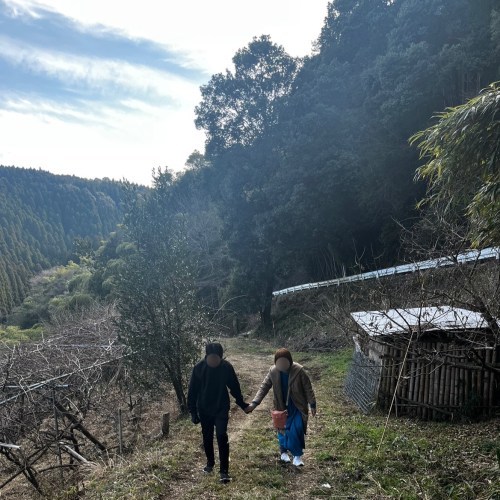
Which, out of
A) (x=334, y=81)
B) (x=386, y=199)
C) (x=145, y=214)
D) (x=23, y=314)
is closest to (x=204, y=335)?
(x=145, y=214)

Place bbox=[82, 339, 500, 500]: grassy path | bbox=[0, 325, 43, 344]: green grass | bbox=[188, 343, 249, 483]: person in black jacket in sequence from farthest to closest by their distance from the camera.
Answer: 1. bbox=[0, 325, 43, 344]: green grass
2. bbox=[188, 343, 249, 483]: person in black jacket
3. bbox=[82, 339, 500, 500]: grassy path

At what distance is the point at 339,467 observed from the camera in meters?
5.44

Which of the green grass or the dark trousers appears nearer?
the dark trousers

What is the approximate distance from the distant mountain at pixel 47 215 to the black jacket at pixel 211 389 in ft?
274

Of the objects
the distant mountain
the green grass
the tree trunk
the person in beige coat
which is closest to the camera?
the person in beige coat

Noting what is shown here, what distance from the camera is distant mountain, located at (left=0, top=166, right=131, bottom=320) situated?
308 ft

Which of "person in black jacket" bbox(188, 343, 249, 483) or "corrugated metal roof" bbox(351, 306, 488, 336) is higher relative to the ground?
"corrugated metal roof" bbox(351, 306, 488, 336)

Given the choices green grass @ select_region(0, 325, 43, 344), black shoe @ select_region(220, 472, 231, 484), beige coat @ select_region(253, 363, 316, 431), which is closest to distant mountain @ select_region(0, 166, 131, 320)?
green grass @ select_region(0, 325, 43, 344)

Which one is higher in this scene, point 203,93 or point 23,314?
point 203,93

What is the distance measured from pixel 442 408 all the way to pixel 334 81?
16.1 metres

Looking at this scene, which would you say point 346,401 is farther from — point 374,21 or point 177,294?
point 374,21

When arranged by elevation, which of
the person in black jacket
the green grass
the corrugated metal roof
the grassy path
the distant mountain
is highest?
the distant mountain

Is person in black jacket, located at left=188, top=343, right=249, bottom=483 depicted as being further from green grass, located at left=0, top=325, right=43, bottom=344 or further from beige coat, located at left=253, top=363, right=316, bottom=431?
green grass, located at left=0, top=325, right=43, bottom=344

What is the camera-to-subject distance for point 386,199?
18.3 metres
